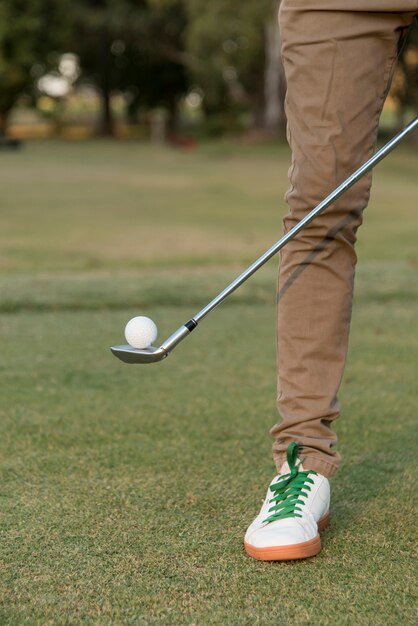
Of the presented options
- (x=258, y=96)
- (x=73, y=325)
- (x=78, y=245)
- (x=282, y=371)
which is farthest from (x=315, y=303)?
(x=258, y=96)

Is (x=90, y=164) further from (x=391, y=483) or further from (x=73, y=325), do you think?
(x=391, y=483)

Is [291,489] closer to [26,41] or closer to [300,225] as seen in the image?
[300,225]

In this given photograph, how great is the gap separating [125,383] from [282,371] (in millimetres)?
1324

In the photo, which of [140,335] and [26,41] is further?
[26,41]

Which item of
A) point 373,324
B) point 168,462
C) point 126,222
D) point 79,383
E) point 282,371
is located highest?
point 282,371

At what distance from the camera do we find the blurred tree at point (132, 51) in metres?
37.5

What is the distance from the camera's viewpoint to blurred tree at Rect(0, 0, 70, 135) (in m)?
36.4

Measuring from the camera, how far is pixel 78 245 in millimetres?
7766

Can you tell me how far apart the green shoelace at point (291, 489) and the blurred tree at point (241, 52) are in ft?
74.2

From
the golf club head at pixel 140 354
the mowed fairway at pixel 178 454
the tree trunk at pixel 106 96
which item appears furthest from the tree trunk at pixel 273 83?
the golf club head at pixel 140 354

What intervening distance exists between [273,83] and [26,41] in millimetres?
11645

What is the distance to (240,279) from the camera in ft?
6.66

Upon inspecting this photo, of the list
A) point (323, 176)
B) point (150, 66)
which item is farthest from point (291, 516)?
point (150, 66)

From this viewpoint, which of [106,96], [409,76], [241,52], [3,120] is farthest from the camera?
[106,96]
